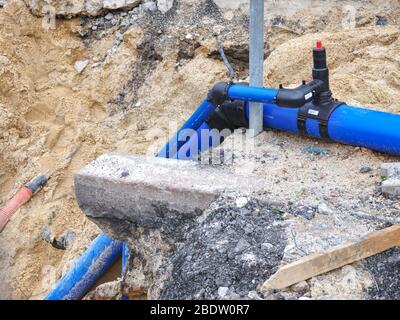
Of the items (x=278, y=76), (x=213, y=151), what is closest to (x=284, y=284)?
(x=213, y=151)

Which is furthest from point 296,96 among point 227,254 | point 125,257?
point 125,257

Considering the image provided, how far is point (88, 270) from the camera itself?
335 cm

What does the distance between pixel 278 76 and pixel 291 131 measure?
1011 mm

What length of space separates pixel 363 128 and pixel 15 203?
3.12 m

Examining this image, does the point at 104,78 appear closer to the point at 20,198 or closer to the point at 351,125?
the point at 20,198

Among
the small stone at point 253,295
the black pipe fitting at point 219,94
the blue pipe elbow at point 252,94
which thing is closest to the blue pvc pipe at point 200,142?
the black pipe fitting at point 219,94

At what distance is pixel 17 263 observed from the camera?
431 cm

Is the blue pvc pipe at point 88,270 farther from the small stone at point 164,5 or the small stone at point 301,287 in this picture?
the small stone at point 164,5

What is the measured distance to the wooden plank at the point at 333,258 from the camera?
2010 millimetres

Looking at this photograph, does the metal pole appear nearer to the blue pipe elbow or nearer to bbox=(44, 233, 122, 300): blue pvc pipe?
the blue pipe elbow

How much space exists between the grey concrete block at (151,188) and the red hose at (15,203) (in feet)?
6.14

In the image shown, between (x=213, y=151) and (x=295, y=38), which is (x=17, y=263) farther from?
(x=295, y=38)

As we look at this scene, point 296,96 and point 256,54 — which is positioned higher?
point 256,54

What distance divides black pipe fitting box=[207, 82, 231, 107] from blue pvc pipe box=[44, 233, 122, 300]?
1.07m
